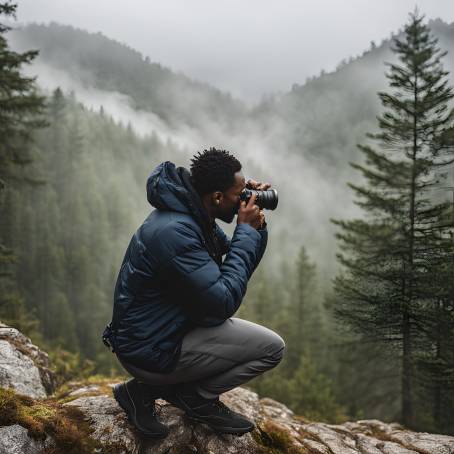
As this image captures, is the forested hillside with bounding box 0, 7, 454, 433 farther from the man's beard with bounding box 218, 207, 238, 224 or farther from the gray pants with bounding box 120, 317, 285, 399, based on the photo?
the man's beard with bounding box 218, 207, 238, 224

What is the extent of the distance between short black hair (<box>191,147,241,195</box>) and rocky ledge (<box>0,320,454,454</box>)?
7.03ft

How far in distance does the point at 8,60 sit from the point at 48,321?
36.8 m

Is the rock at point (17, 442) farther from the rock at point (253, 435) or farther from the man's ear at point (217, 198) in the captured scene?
the man's ear at point (217, 198)

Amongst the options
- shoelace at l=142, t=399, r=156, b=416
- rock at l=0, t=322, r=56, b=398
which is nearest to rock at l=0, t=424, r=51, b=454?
shoelace at l=142, t=399, r=156, b=416

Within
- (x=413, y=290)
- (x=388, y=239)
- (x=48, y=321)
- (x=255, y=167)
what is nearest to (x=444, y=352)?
(x=413, y=290)

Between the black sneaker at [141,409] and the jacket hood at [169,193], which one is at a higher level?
the jacket hood at [169,193]

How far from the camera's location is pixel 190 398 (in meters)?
2.97

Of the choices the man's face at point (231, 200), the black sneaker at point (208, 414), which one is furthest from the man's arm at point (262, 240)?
the black sneaker at point (208, 414)

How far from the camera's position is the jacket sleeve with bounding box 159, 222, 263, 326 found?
2.37m

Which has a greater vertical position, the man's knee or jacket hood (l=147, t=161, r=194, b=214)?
jacket hood (l=147, t=161, r=194, b=214)

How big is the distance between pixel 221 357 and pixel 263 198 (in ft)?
4.43

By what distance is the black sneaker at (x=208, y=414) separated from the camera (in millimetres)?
2971

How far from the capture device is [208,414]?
119 inches

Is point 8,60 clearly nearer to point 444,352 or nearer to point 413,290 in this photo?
point 413,290
